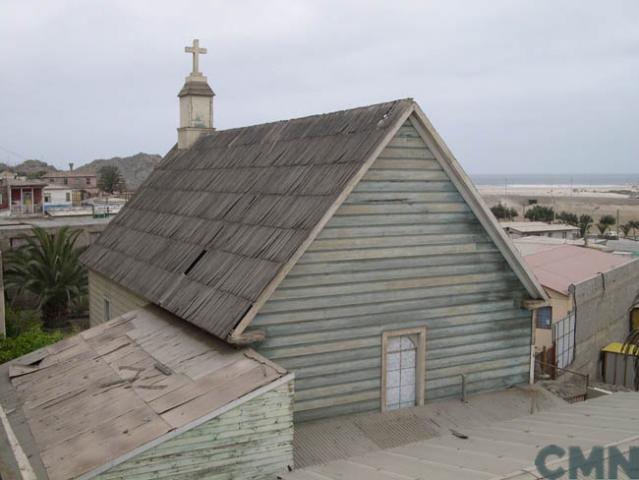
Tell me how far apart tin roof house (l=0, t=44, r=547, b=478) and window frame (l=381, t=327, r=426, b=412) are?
0.02 metres

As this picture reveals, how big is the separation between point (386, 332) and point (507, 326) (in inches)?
101

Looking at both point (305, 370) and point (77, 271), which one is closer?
point (305, 370)

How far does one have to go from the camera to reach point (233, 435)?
7613 millimetres

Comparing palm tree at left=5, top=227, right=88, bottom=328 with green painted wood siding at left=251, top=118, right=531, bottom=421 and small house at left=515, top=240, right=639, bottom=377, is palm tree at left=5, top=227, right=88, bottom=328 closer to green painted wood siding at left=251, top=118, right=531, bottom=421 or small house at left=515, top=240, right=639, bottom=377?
small house at left=515, top=240, right=639, bottom=377

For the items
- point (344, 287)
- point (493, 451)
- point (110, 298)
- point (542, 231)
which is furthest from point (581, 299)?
point (542, 231)

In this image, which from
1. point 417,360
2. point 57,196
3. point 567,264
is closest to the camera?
point 417,360

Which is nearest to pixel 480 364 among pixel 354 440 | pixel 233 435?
pixel 354 440

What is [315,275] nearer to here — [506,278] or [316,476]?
[316,476]

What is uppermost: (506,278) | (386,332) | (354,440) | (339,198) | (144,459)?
(339,198)

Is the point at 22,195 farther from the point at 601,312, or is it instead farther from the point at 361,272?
the point at 361,272

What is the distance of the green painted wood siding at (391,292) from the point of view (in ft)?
31.6

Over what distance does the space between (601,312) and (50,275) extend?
19.9m

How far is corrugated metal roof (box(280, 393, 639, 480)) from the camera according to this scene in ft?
23.1

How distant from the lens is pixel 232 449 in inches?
300
